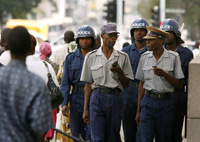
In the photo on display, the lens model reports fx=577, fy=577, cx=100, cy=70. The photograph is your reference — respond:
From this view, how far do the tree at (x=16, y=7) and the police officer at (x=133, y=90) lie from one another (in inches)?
2152

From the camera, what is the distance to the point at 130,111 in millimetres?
8711

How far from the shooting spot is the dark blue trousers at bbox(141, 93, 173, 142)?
7223 millimetres

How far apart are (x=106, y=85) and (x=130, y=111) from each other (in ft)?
5.16

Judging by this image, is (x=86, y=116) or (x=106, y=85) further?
(x=86, y=116)

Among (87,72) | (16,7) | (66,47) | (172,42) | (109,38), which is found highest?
(109,38)

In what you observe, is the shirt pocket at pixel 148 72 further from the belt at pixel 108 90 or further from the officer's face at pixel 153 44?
the belt at pixel 108 90

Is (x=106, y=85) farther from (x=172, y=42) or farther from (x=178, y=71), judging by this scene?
(x=172, y=42)

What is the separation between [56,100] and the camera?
641cm

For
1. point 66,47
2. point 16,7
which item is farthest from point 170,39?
point 16,7

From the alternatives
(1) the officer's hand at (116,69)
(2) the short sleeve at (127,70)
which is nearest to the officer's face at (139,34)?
(2) the short sleeve at (127,70)

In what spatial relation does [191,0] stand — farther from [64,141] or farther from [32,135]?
[32,135]

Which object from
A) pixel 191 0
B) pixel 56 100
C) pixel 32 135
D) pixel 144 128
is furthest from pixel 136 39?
pixel 191 0

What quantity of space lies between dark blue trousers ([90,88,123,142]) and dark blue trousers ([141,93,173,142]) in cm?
33

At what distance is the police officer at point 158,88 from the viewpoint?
7230mm
